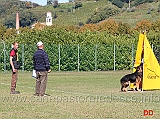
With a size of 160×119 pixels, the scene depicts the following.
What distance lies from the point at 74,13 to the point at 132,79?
109969mm

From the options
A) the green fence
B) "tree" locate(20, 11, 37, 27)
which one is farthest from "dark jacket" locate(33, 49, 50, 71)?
"tree" locate(20, 11, 37, 27)

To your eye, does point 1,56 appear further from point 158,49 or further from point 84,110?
point 84,110

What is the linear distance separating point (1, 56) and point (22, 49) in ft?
5.89

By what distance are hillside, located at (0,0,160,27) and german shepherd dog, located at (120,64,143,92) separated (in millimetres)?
78805

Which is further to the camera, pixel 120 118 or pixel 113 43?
pixel 113 43

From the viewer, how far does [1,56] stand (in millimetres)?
42562

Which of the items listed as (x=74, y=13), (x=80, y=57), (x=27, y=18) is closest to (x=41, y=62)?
(x=80, y=57)

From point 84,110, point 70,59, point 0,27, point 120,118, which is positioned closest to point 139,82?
point 84,110

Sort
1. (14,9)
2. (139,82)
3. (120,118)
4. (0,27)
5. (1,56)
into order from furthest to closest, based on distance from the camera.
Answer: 1. (14,9)
2. (0,27)
3. (1,56)
4. (139,82)
5. (120,118)

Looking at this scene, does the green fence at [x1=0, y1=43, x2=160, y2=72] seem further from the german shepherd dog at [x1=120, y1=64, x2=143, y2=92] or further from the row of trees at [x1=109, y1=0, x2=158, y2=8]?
the row of trees at [x1=109, y1=0, x2=158, y2=8]

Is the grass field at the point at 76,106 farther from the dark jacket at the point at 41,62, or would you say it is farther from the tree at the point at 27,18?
the tree at the point at 27,18

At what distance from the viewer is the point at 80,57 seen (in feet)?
143

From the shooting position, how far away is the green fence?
42.6 metres

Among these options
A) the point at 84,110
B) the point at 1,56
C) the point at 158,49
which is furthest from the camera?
the point at 158,49
